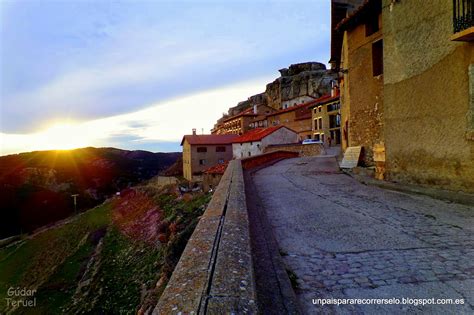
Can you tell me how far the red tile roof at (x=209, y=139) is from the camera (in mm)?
48406

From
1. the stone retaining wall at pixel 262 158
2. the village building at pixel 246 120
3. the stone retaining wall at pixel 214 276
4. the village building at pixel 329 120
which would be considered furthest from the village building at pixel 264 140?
the stone retaining wall at pixel 214 276

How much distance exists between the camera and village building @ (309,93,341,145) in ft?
146

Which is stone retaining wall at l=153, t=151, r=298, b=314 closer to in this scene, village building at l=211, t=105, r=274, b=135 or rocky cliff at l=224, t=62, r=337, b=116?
village building at l=211, t=105, r=274, b=135

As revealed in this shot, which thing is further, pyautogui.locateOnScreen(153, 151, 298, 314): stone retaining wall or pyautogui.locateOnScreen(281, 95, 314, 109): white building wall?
pyautogui.locateOnScreen(281, 95, 314, 109): white building wall

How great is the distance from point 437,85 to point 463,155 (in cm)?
215

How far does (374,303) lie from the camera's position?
2.95 m

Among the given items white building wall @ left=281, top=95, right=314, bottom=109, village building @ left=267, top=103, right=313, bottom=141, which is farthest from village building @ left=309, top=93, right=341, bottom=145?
white building wall @ left=281, top=95, right=314, bottom=109

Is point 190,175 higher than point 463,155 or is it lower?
lower

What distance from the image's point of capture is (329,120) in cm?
4562

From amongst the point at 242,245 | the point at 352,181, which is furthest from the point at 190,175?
the point at 242,245

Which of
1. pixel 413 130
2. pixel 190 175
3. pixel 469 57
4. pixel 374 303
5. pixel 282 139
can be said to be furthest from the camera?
pixel 190 175

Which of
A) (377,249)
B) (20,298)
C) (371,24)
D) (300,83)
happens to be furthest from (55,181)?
(377,249)

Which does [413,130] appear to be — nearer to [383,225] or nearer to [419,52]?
[419,52]

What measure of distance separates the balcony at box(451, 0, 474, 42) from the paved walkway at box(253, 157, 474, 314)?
4.22 meters
